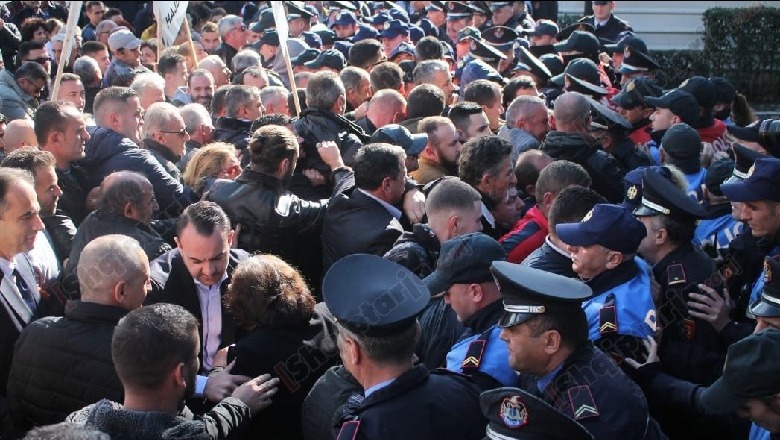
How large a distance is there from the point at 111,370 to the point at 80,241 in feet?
4.39

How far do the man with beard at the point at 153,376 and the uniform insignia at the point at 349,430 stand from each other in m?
0.49

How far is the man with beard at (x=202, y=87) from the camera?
879cm

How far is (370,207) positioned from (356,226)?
139 millimetres

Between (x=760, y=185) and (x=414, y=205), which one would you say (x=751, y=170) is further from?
(x=414, y=205)

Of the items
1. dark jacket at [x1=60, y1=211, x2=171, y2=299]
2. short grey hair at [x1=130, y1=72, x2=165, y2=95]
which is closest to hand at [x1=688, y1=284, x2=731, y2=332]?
dark jacket at [x1=60, y1=211, x2=171, y2=299]

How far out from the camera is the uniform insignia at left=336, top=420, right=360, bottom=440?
3111mm

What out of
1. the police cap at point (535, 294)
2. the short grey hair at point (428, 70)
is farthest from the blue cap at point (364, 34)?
the police cap at point (535, 294)

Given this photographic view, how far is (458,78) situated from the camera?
11.0m

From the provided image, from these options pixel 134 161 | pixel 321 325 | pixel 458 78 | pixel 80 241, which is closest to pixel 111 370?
pixel 321 325

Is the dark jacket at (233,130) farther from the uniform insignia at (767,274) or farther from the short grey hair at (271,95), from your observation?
the uniform insignia at (767,274)

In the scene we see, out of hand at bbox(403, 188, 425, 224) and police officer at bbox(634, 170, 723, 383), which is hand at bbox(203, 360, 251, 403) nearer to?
hand at bbox(403, 188, 425, 224)

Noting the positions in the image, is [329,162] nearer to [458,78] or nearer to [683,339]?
[683,339]

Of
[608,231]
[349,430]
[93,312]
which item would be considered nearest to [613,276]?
[608,231]

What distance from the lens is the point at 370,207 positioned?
17.9ft
